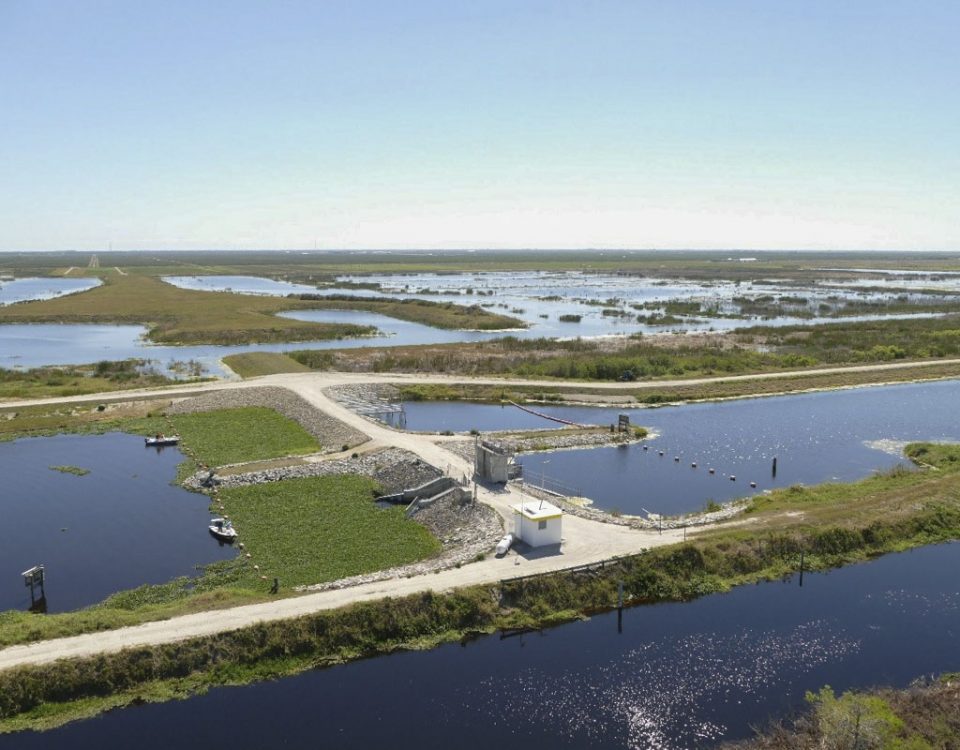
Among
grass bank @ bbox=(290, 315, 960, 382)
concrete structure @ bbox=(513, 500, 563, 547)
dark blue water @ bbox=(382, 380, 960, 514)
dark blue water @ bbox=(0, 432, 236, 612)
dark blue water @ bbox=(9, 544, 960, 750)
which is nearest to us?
dark blue water @ bbox=(9, 544, 960, 750)

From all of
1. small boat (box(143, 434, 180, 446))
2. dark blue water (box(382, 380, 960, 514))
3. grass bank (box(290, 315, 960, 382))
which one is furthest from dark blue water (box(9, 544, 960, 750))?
grass bank (box(290, 315, 960, 382))

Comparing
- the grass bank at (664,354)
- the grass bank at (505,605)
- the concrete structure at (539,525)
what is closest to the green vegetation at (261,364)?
the grass bank at (664,354)

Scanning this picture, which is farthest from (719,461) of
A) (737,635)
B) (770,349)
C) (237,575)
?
(770,349)

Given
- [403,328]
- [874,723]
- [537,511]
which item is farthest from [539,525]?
[403,328]

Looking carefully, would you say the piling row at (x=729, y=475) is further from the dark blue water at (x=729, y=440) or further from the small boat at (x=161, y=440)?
the small boat at (x=161, y=440)

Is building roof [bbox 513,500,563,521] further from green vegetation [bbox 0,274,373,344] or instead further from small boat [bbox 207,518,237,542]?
green vegetation [bbox 0,274,373,344]

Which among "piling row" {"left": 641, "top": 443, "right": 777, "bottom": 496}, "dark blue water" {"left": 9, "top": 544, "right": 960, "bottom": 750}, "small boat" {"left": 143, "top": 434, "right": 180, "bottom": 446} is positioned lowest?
"dark blue water" {"left": 9, "top": 544, "right": 960, "bottom": 750}

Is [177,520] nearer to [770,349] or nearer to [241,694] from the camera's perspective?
[241,694]
